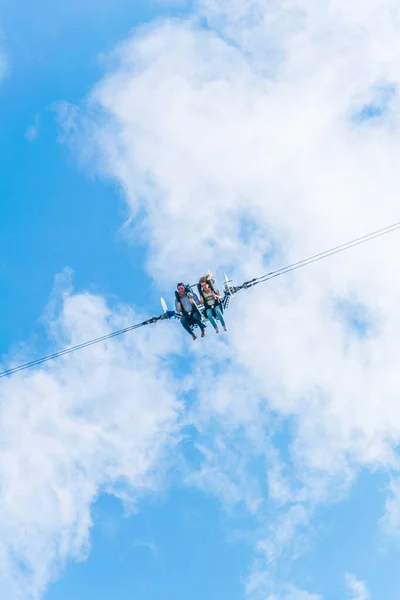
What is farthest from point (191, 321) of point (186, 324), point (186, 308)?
point (186, 308)

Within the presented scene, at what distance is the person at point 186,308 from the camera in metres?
34.0

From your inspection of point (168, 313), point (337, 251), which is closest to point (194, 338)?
point (168, 313)

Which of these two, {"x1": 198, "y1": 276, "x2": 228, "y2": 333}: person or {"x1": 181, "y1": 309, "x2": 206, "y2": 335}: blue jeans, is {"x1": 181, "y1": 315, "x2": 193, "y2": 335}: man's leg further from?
{"x1": 198, "y1": 276, "x2": 228, "y2": 333}: person

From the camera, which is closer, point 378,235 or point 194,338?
point 378,235

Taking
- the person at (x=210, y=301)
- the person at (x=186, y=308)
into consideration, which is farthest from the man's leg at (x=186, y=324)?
the person at (x=210, y=301)

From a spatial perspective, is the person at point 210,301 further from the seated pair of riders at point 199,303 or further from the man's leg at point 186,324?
the man's leg at point 186,324

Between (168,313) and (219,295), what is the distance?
2.27 metres

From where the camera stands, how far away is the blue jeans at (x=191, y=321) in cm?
3406

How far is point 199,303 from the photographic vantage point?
34.1 meters

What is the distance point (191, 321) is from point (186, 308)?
2.20 ft

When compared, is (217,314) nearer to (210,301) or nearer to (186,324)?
(210,301)

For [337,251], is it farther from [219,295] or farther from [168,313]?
[168,313]

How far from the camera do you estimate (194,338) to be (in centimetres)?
3462

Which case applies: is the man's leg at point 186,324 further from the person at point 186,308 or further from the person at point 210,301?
the person at point 210,301
